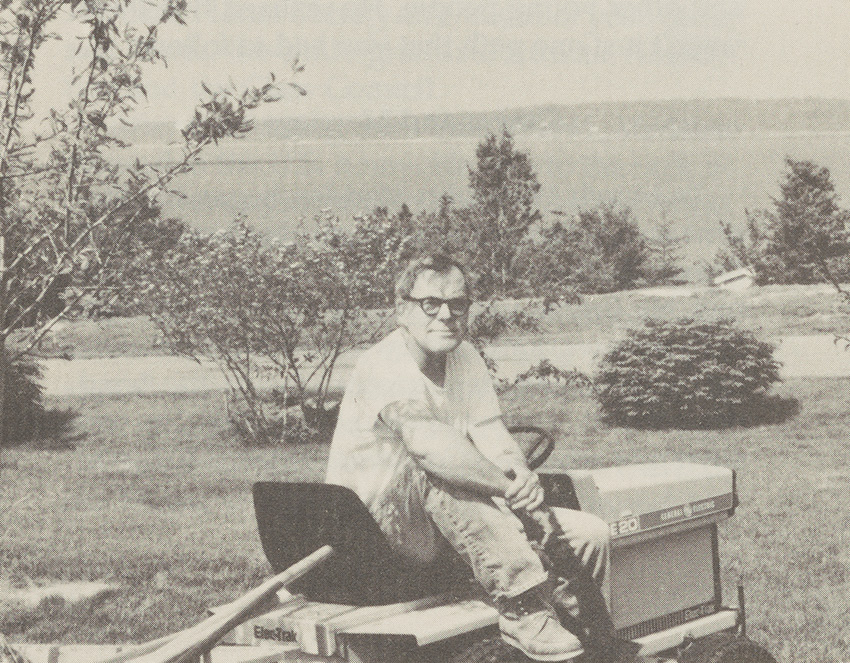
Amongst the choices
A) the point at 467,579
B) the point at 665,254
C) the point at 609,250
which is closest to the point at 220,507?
the point at 467,579

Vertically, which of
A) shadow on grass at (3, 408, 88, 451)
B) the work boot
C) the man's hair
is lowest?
shadow on grass at (3, 408, 88, 451)

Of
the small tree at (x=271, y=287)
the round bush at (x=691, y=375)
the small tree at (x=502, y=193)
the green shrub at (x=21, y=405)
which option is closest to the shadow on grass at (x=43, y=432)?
the green shrub at (x=21, y=405)

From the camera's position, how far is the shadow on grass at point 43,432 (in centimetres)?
1224

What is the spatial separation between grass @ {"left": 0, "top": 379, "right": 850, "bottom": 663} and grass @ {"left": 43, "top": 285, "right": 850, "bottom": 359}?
5.81ft

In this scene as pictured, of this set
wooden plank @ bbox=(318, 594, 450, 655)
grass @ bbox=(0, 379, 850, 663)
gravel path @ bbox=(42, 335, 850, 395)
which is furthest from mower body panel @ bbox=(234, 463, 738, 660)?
gravel path @ bbox=(42, 335, 850, 395)

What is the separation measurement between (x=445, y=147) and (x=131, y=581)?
18282mm

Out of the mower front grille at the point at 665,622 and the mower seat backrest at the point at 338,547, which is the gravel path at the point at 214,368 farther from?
the mower seat backrest at the point at 338,547

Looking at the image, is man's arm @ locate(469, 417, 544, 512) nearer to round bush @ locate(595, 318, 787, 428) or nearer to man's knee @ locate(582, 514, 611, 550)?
man's knee @ locate(582, 514, 611, 550)

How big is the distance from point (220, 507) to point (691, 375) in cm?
452

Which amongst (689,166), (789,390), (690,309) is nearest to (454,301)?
(789,390)

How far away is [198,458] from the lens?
36.3ft

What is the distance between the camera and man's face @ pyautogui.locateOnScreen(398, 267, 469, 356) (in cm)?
362

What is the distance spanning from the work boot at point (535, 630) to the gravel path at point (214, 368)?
9038 millimetres

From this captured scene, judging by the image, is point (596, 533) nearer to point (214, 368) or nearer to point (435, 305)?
point (435, 305)
